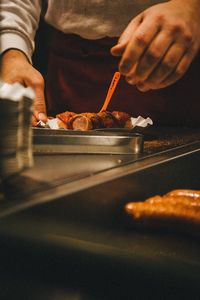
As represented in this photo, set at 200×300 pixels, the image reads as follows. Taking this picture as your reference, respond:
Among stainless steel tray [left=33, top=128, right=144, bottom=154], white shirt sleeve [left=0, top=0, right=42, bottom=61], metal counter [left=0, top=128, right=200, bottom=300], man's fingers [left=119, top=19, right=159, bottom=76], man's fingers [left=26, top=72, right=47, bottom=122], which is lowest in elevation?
metal counter [left=0, top=128, right=200, bottom=300]

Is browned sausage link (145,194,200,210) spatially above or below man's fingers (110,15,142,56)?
below

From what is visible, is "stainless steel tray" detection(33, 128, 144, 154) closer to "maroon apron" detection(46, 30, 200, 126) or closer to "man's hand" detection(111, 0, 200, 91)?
"man's hand" detection(111, 0, 200, 91)

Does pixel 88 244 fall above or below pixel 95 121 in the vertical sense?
below

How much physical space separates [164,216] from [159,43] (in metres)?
0.81

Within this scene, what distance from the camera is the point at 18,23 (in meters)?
2.60

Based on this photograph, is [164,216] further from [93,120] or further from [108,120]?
[108,120]

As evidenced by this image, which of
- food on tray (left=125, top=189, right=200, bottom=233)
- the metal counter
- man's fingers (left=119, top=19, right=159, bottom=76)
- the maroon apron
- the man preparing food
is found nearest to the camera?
the metal counter

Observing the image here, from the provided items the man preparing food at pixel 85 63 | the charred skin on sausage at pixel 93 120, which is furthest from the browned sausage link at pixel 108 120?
the man preparing food at pixel 85 63

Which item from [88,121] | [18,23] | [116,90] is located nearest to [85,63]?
[116,90]

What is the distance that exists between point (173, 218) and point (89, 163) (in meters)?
0.29

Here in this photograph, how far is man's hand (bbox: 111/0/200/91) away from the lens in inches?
59.6

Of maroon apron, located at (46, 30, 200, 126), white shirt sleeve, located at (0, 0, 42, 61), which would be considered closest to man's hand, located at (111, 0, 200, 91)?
maroon apron, located at (46, 30, 200, 126)

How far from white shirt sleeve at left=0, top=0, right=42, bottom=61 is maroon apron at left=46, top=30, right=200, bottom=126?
0.21 metres

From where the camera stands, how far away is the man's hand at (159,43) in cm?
151
